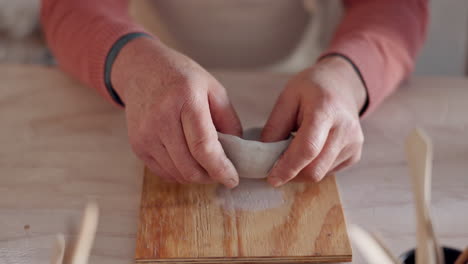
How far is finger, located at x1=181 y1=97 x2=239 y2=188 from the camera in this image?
57cm

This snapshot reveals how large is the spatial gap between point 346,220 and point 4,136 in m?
0.47

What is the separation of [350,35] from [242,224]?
1.13 feet

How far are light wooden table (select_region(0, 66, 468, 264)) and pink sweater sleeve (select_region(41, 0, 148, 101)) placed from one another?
0.05 metres

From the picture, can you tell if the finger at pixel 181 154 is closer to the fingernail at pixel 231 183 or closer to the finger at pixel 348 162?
the fingernail at pixel 231 183

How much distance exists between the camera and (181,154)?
59cm

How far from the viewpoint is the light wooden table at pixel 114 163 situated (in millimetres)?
592

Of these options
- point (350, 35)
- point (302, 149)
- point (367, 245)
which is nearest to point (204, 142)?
point (302, 149)

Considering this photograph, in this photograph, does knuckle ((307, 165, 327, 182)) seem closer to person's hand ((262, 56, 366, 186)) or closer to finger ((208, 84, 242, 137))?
person's hand ((262, 56, 366, 186))

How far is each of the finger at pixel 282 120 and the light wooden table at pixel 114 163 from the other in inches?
3.8

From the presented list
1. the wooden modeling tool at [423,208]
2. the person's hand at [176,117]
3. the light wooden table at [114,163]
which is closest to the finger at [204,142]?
the person's hand at [176,117]

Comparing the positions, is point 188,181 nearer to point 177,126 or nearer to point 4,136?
point 177,126

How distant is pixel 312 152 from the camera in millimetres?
585

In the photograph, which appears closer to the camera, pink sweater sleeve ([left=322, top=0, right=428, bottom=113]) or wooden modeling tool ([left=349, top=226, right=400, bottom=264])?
wooden modeling tool ([left=349, top=226, right=400, bottom=264])

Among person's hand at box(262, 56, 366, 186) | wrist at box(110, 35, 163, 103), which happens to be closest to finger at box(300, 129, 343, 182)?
person's hand at box(262, 56, 366, 186)
